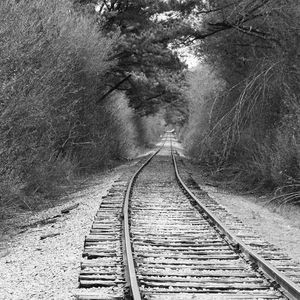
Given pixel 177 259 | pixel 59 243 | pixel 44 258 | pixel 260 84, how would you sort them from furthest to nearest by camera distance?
pixel 260 84, pixel 59 243, pixel 44 258, pixel 177 259

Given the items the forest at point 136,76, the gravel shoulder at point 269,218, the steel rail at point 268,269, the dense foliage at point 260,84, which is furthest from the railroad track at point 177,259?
the dense foliage at point 260,84

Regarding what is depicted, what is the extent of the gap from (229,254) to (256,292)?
181cm

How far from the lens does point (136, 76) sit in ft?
89.2

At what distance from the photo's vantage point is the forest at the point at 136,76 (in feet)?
42.8

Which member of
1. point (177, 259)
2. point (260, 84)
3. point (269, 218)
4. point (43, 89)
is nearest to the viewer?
point (177, 259)

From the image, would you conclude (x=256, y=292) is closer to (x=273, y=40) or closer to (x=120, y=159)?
(x=273, y=40)

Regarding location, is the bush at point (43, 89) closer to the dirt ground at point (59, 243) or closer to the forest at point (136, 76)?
the forest at point (136, 76)

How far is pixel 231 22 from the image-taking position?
56.7 feet

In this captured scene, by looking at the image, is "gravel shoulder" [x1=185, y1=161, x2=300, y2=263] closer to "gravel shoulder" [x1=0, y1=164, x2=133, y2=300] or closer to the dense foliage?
the dense foliage

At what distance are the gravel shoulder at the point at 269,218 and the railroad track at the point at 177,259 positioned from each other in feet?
1.62

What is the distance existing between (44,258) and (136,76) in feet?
65.6

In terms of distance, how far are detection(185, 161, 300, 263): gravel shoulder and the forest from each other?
566mm

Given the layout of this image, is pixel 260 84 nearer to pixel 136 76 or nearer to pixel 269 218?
pixel 269 218

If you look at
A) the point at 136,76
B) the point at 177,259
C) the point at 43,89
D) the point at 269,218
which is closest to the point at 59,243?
the point at 177,259
